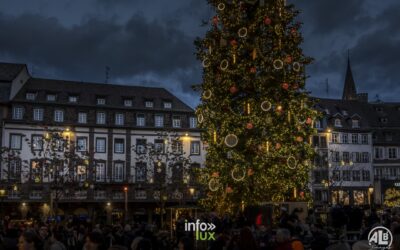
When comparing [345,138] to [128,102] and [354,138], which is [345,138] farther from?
[128,102]

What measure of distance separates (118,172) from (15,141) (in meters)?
11.3

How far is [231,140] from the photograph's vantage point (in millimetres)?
26312

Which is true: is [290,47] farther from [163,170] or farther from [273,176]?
[163,170]

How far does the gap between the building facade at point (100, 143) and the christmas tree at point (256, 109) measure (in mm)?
29742

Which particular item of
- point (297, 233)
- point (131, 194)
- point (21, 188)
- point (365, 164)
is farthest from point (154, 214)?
point (297, 233)

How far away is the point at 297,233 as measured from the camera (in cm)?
1616

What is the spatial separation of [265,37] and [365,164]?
55507 mm

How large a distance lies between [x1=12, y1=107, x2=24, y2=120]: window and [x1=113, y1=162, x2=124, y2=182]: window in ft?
36.5

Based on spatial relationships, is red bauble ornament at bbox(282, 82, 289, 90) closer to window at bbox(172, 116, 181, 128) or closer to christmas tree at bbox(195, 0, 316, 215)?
christmas tree at bbox(195, 0, 316, 215)

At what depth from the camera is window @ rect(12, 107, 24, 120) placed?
2362 inches

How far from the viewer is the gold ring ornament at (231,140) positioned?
2627 cm

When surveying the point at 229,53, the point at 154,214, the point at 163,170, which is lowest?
the point at 154,214

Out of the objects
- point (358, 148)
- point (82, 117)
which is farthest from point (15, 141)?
point (358, 148)

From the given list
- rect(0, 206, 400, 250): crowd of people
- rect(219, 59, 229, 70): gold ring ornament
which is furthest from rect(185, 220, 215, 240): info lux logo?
rect(219, 59, 229, 70): gold ring ornament
